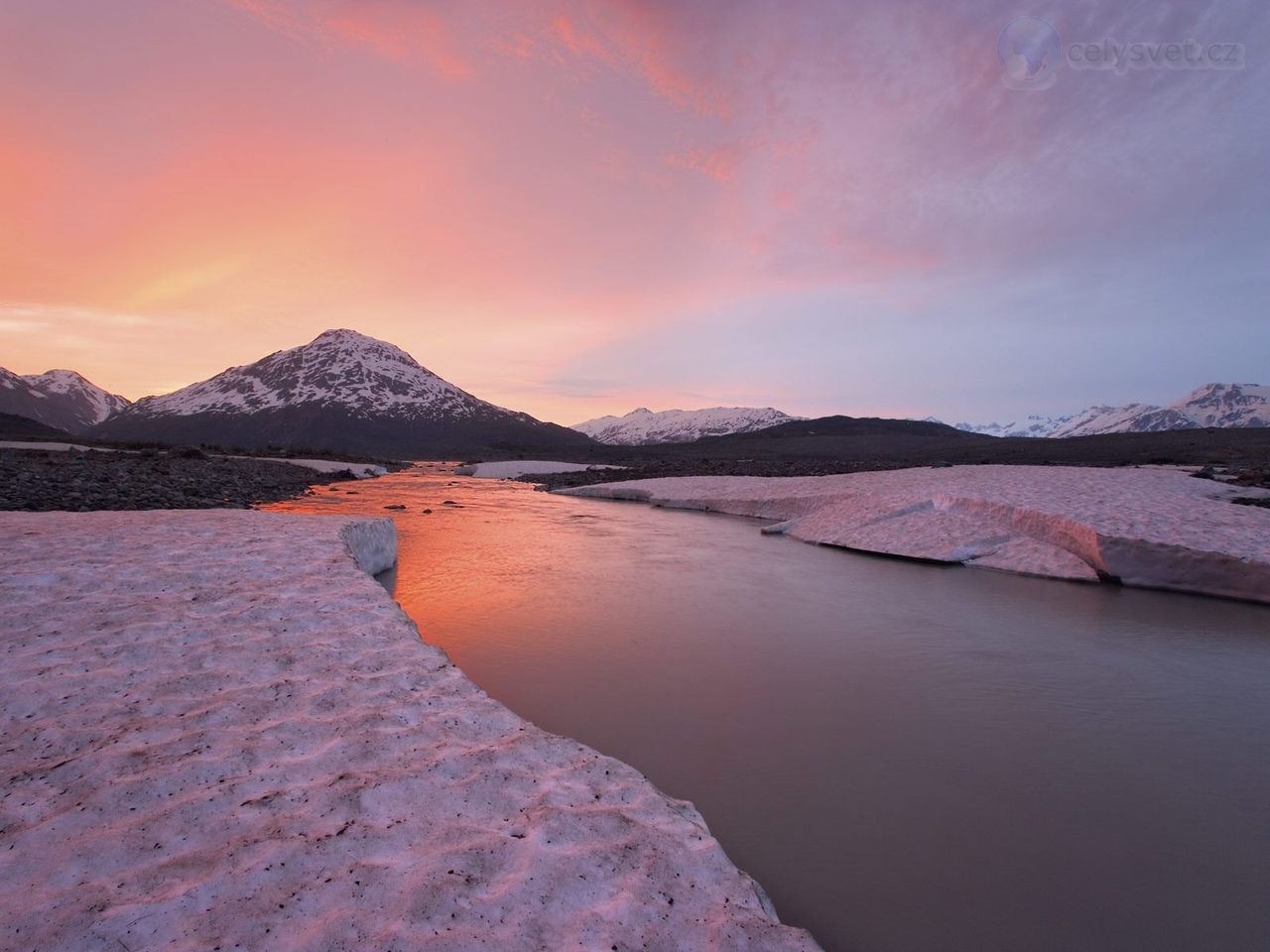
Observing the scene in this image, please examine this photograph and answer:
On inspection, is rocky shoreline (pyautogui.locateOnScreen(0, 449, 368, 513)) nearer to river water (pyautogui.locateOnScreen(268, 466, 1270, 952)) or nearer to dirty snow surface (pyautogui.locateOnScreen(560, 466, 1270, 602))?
river water (pyautogui.locateOnScreen(268, 466, 1270, 952))

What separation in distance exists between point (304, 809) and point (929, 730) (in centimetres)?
467

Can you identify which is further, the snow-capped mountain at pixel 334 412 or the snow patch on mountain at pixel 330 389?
the snow patch on mountain at pixel 330 389

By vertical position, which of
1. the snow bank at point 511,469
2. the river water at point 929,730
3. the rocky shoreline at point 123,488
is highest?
the rocky shoreline at point 123,488

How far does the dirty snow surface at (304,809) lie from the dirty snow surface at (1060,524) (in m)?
11.5

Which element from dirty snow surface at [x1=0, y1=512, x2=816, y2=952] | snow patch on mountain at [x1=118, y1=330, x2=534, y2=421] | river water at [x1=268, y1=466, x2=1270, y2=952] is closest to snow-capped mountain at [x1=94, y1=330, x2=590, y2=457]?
snow patch on mountain at [x1=118, y1=330, x2=534, y2=421]

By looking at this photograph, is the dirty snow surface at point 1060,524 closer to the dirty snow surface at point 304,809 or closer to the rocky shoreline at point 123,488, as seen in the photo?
the dirty snow surface at point 304,809

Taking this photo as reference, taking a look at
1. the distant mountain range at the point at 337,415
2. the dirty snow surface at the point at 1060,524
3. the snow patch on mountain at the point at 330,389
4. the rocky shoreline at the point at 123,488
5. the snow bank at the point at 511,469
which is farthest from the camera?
the snow patch on mountain at the point at 330,389

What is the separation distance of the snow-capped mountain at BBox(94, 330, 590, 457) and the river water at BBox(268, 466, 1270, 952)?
103981 millimetres

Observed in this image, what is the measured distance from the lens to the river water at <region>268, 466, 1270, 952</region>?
3125mm

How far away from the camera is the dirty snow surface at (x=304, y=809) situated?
7.24 feet

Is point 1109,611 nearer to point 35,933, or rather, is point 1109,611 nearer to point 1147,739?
point 1147,739

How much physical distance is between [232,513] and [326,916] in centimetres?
1016

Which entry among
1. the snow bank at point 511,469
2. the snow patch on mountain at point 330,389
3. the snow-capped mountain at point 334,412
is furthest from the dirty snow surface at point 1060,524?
the snow patch on mountain at point 330,389

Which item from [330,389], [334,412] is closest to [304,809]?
[334,412]
